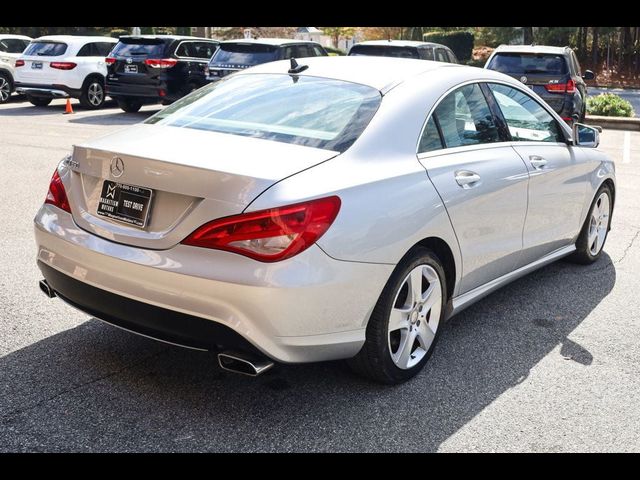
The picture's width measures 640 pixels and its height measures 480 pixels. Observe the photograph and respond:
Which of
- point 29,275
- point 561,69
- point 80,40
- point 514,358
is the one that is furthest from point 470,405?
point 80,40

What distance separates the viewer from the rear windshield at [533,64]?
13539 millimetres

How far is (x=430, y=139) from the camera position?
4211 mm

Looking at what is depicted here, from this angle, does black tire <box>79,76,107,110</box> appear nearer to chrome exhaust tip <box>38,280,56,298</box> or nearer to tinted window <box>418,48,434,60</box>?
tinted window <box>418,48,434,60</box>

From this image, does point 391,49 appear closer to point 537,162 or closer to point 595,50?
point 537,162

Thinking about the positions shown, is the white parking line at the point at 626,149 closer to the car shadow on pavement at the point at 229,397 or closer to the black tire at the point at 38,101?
the car shadow on pavement at the point at 229,397

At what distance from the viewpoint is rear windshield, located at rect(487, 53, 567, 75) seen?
13.5 meters

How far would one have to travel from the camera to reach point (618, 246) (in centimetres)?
702

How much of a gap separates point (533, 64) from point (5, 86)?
511 inches

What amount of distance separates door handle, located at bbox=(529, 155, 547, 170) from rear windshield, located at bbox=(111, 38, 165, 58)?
13107 millimetres

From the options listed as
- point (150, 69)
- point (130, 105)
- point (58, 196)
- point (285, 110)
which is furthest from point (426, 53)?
point (58, 196)

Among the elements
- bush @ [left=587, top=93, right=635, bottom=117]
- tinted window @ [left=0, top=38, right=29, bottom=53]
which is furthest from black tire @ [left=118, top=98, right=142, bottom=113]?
bush @ [left=587, top=93, right=635, bottom=117]
